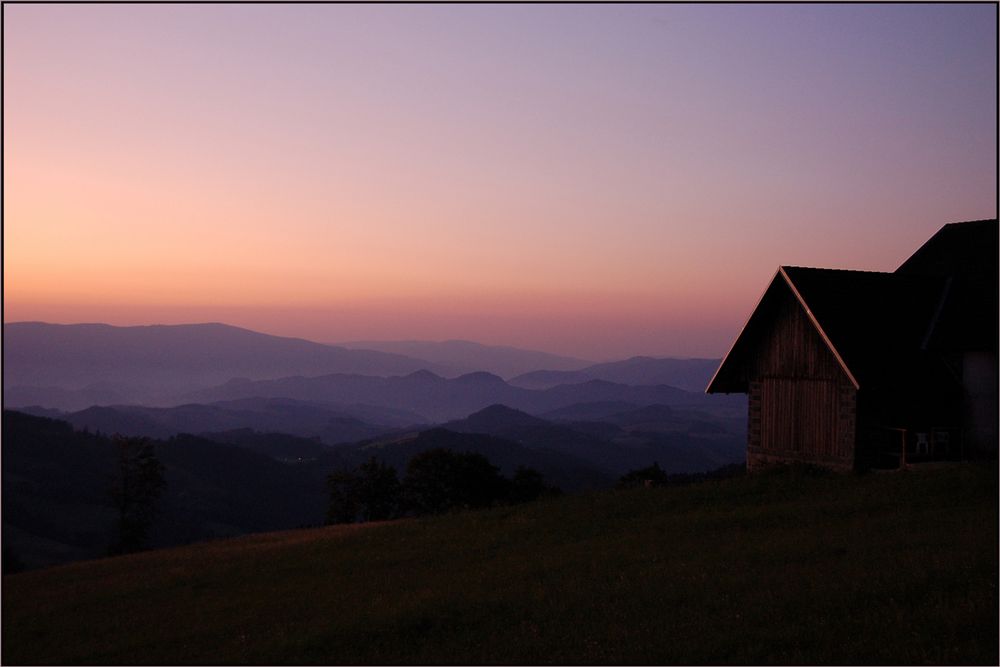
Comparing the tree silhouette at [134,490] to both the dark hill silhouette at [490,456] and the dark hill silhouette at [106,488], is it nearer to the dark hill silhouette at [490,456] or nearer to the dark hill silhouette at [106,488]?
the dark hill silhouette at [106,488]

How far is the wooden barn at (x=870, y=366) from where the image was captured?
29.6 m

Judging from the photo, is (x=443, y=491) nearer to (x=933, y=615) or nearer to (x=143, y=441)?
(x=143, y=441)

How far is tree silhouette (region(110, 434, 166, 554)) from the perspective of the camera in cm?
6525

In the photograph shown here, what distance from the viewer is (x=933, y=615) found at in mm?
12062

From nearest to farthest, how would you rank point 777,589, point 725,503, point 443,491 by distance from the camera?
point 777,589
point 725,503
point 443,491

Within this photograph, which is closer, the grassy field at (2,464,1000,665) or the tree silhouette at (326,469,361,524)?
the grassy field at (2,464,1000,665)

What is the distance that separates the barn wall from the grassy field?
2.21 m

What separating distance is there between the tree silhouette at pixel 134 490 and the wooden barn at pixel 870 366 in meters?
48.9

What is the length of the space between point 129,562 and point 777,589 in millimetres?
25781

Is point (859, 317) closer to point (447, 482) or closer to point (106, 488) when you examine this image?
point (447, 482)

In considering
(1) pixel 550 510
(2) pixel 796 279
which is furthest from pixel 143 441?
(2) pixel 796 279

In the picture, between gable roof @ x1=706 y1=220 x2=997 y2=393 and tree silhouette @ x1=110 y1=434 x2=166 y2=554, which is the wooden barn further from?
tree silhouette @ x1=110 y1=434 x2=166 y2=554

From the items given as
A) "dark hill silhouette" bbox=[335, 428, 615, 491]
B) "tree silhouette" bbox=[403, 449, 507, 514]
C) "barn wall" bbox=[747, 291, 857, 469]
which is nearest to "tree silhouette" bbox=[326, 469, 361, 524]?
"tree silhouette" bbox=[403, 449, 507, 514]

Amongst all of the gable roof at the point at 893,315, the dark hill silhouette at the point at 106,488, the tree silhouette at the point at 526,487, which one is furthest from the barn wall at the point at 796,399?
the dark hill silhouette at the point at 106,488
